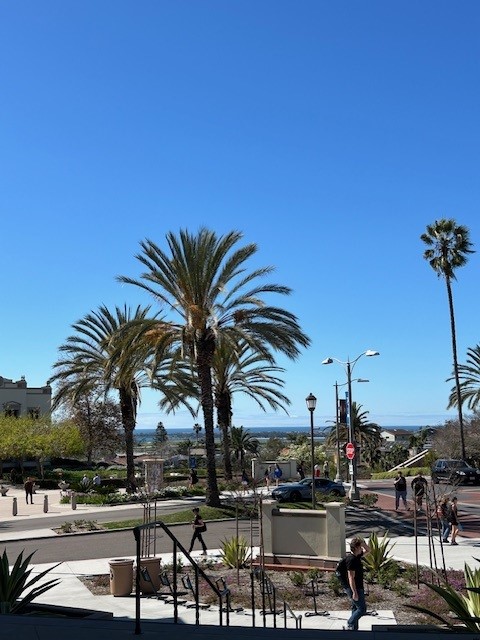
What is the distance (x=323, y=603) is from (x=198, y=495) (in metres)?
25.0

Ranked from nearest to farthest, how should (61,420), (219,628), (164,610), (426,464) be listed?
(219,628) → (164,610) → (426,464) → (61,420)

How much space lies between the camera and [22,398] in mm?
76375

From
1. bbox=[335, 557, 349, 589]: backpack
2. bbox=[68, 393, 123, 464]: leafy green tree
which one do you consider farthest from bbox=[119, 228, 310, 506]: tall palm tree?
bbox=[68, 393, 123, 464]: leafy green tree

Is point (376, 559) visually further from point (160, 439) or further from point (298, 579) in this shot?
point (160, 439)

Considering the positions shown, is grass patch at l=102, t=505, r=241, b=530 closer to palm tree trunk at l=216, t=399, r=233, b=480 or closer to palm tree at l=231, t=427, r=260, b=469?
palm tree trunk at l=216, t=399, r=233, b=480

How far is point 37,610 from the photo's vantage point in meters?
9.17

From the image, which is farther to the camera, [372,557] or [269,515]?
[269,515]

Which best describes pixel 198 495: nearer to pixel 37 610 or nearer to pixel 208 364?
pixel 208 364

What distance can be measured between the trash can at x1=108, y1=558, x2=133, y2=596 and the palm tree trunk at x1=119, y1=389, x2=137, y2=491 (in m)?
26.6

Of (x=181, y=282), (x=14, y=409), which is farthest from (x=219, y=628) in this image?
(x=14, y=409)

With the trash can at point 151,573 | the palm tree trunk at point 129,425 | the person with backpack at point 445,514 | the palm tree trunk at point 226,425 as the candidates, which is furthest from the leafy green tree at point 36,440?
the trash can at point 151,573

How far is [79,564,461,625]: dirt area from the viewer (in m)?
12.6

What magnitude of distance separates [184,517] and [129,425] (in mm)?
15397

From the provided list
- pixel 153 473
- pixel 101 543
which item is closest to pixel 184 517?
pixel 153 473
